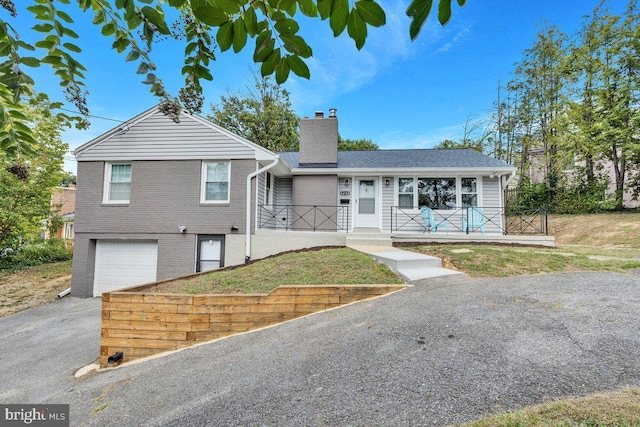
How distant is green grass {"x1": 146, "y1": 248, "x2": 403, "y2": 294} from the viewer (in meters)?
5.03

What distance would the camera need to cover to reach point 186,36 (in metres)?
1.62

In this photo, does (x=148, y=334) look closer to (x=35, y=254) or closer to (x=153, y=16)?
(x=153, y=16)

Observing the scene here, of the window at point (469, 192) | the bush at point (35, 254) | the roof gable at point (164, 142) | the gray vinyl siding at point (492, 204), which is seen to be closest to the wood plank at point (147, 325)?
the roof gable at point (164, 142)

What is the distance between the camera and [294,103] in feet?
78.1

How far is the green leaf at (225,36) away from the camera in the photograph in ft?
3.58

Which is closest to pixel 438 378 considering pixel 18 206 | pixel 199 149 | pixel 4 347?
pixel 4 347

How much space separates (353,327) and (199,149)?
26.2 feet

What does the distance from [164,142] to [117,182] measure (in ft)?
6.88

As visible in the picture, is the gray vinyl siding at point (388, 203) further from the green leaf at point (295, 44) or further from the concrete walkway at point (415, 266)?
the green leaf at point (295, 44)

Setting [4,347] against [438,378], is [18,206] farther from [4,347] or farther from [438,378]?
[438,378]

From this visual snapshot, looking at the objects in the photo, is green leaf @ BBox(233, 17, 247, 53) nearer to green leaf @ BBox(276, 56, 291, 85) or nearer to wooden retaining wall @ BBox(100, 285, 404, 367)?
green leaf @ BBox(276, 56, 291, 85)

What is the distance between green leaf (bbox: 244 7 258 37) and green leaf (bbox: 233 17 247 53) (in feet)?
0.06

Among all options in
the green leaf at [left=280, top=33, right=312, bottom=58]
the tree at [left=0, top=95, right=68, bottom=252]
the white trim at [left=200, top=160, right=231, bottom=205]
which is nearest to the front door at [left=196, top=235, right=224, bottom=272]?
the white trim at [left=200, top=160, right=231, bottom=205]

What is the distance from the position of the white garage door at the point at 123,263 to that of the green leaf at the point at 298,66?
31.3ft
